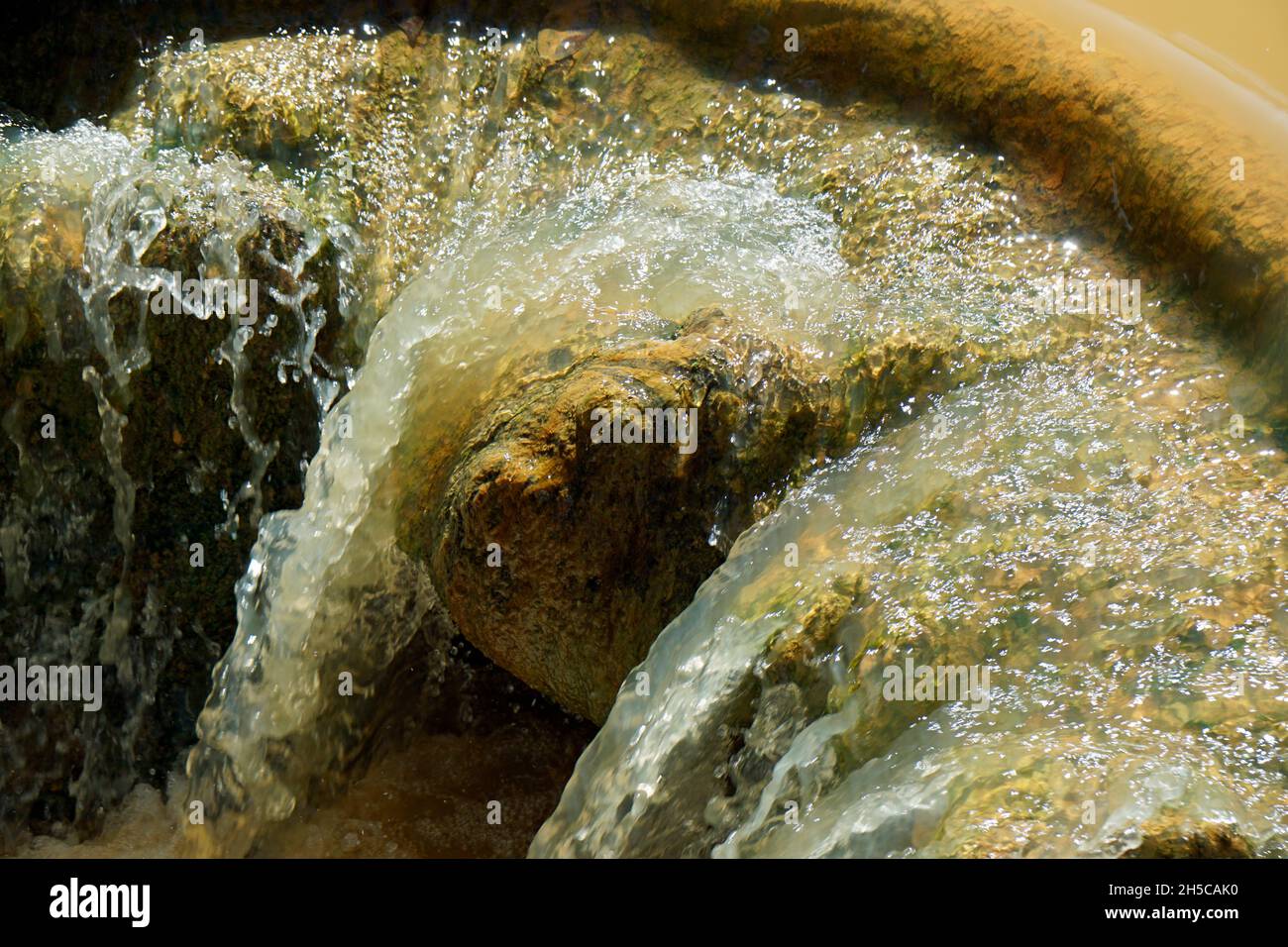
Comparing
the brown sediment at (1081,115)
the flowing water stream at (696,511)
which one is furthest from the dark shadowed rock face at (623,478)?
the brown sediment at (1081,115)

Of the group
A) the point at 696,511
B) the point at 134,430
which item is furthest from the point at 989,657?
the point at 134,430

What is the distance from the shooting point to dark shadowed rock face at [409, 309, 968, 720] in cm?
278

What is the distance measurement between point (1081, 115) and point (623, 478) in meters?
1.53

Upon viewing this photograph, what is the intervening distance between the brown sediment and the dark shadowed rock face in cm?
68

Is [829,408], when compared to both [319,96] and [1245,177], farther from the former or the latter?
→ [319,96]

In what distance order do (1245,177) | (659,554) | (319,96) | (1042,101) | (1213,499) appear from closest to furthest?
(1213,499)
(659,554)
(1245,177)
(1042,101)
(319,96)

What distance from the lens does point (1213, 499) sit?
2.65 m

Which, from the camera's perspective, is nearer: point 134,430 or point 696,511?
point 696,511

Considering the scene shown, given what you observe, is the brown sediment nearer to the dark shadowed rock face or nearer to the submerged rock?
the submerged rock

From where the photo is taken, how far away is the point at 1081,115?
133 inches

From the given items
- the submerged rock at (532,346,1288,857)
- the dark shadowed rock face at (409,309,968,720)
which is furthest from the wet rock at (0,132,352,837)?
the submerged rock at (532,346,1288,857)

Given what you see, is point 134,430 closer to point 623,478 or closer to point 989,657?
point 623,478

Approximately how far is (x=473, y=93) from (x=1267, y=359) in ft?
7.30

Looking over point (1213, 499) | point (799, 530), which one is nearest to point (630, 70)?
point (799, 530)
